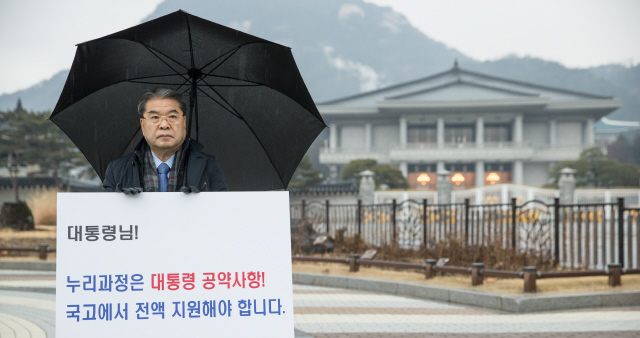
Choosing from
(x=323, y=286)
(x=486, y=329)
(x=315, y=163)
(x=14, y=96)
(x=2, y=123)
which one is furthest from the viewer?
(x=14, y=96)

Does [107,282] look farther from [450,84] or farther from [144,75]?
[450,84]

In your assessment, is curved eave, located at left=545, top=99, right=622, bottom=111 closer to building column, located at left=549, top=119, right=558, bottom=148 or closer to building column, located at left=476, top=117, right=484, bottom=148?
building column, located at left=549, top=119, right=558, bottom=148

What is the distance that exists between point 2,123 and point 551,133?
161ft

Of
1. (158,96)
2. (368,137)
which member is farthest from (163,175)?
(368,137)

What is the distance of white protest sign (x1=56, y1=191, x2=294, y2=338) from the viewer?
2857 millimetres

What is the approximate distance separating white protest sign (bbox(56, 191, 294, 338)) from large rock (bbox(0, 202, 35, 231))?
18224 millimetres

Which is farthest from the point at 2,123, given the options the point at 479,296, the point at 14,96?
the point at 14,96

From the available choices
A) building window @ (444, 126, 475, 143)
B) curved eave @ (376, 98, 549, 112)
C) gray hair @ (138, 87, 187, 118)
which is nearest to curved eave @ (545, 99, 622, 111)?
curved eave @ (376, 98, 549, 112)

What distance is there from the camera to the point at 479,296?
28.1 ft

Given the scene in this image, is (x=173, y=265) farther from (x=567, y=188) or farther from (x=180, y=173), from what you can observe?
(x=567, y=188)

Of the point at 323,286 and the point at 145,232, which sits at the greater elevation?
the point at 145,232

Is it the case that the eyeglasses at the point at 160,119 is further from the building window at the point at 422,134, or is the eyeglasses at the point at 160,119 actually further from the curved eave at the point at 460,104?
the building window at the point at 422,134

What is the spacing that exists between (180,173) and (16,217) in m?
18.2

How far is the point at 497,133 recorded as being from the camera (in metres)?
62.0
